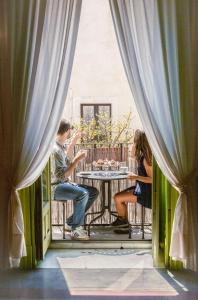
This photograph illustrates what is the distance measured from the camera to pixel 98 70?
8883 mm

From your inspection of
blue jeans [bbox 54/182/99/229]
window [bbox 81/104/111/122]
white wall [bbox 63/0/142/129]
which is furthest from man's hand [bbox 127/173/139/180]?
window [bbox 81/104/111/122]

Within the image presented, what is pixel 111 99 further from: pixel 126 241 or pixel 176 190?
pixel 176 190

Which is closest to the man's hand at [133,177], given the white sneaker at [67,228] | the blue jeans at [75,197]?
the blue jeans at [75,197]

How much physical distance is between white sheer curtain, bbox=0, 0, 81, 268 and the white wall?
17.7ft

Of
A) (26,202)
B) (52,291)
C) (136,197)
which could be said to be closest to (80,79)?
(136,197)

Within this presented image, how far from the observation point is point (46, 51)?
3252mm

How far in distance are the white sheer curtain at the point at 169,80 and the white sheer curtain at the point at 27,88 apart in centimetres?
47

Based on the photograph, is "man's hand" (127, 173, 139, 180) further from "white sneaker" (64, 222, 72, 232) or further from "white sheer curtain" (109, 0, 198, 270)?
"white sheer curtain" (109, 0, 198, 270)

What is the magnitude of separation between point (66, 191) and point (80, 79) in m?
4.93

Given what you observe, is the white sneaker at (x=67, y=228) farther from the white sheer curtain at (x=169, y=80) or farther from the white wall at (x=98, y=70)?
the white wall at (x=98, y=70)

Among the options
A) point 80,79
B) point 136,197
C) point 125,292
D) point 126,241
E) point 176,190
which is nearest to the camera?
point 125,292

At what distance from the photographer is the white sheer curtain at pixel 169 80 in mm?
3197

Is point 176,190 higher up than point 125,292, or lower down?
higher up

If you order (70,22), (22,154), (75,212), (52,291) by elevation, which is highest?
(70,22)
